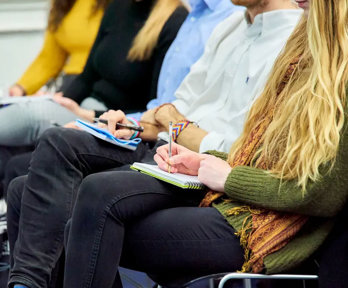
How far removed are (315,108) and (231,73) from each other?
805 mm

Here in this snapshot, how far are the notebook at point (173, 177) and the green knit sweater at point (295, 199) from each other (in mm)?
93

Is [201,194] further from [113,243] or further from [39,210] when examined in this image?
[39,210]

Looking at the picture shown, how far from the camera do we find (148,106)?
9.41 feet

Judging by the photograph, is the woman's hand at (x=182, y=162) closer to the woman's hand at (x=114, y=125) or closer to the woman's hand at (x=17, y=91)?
the woman's hand at (x=114, y=125)

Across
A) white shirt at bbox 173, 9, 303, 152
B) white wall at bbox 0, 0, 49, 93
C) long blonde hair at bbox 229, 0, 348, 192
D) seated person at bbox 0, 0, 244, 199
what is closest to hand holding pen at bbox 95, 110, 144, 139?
white shirt at bbox 173, 9, 303, 152

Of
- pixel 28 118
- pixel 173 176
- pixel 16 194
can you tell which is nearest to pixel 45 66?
pixel 28 118

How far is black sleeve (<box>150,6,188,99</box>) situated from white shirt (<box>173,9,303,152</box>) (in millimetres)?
315

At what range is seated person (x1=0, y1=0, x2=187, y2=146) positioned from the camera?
2967 millimetres

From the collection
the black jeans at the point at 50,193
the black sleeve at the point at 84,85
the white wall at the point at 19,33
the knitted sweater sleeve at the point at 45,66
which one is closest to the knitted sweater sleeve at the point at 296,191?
the black jeans at the point at 50,193

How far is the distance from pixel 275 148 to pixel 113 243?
0.44 metres

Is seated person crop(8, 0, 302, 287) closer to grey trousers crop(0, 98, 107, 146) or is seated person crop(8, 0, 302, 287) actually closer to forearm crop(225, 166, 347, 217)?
forearm crop(225, 166, 347, 217)

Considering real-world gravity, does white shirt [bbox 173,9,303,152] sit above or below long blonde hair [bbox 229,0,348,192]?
below

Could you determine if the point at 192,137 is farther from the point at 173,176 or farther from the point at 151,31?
the point at 151,31

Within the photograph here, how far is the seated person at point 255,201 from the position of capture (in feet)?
5.05
